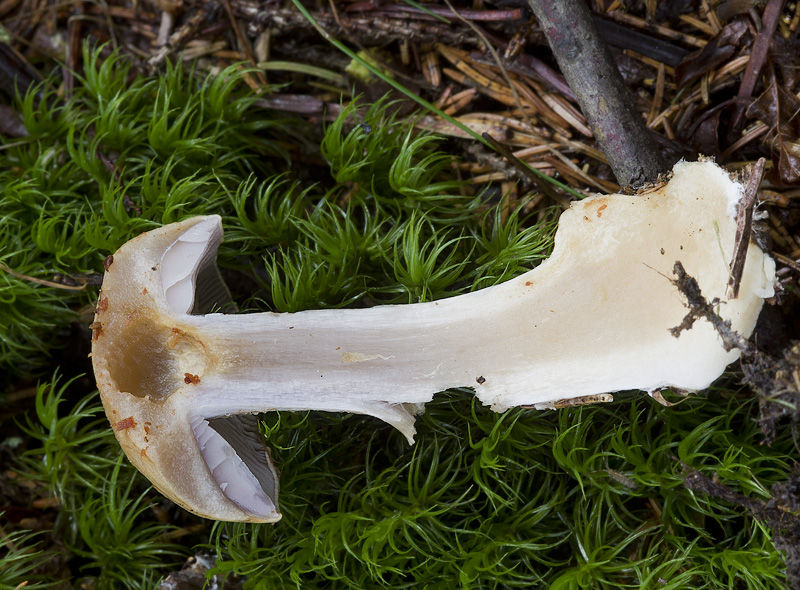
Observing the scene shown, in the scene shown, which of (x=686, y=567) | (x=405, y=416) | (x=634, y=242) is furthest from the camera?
(x=686, y=567)

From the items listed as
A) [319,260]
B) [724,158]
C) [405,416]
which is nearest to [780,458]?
[724,158]

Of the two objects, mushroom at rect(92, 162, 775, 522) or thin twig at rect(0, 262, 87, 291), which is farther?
thin twig at rect(0, 262, 87, 291)

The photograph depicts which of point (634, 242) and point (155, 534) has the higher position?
point (634, 242)

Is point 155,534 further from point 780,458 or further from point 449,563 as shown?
point 780,458

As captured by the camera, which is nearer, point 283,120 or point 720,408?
point 720,408

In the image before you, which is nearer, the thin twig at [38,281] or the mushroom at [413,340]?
the mushroom at [413,340]

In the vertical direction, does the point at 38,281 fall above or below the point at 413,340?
below

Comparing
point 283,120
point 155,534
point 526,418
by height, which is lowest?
point 155,534

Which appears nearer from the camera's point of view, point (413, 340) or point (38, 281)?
point (413, 340)
